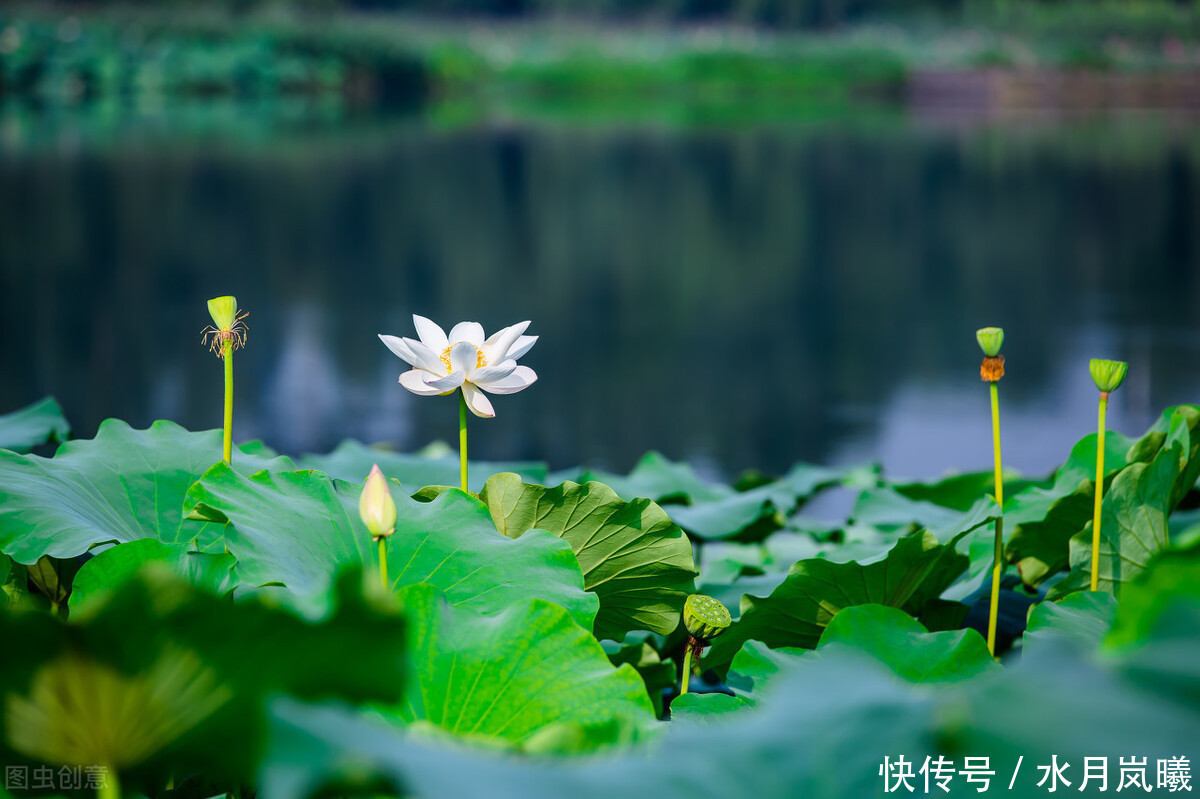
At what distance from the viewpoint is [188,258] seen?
17.7 ft

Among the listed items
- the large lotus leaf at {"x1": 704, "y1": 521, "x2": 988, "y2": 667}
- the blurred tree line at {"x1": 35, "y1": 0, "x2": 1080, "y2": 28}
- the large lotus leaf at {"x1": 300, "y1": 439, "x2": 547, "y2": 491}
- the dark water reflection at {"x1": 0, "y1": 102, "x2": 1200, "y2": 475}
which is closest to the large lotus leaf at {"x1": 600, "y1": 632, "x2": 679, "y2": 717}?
the large lotus leaf at {"x1": 704, "y1": 521, "x2": 988, "y2": 667}

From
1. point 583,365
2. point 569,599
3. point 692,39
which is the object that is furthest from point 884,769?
point 692,39

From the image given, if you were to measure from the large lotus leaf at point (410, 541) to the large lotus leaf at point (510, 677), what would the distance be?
118 millimetres

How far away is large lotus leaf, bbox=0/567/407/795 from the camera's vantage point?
0.40 meters

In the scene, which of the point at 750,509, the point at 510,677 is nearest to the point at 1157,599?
the point at 510,677

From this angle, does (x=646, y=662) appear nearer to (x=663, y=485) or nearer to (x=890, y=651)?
(x=890, y=651)

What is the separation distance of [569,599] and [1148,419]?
2.90 metres

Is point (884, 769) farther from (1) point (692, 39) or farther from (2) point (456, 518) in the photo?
(1) point (692, 39)

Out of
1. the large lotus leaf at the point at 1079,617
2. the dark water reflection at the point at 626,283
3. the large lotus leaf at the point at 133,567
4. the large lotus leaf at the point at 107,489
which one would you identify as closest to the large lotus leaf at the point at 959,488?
the large lotus leaf at the point at 1079,617

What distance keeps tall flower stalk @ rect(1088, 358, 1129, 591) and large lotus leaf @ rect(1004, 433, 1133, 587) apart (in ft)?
0.24

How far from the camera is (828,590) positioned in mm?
888

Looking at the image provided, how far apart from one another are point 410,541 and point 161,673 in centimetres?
37

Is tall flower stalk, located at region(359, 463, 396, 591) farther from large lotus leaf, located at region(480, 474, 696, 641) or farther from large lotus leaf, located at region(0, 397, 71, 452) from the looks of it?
large lotus leaf, located at region(0, 397, 71, 452)

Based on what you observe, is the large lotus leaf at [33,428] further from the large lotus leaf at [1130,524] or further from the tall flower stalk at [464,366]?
the large lotus leaf at [1130,524]
